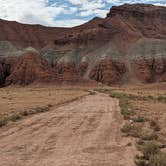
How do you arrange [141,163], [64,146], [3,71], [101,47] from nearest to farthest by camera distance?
[141,163] < [64,146] < [3,71] < [101,47]

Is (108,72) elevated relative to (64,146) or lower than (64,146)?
lower

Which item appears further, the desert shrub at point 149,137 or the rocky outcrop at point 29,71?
the rocky outcrop at point 29,71

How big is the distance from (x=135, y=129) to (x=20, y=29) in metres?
137

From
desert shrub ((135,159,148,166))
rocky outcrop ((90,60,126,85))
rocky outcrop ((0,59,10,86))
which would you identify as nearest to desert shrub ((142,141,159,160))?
desert shrub ((135,159,148,166))

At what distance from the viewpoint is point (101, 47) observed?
13125 cm

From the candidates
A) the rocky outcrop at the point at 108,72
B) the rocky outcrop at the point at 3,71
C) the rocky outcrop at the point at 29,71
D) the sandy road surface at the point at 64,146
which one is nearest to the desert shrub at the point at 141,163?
the sandy road surface at the point at 64,146

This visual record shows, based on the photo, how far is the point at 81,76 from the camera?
124438 mm

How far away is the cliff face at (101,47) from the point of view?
120m

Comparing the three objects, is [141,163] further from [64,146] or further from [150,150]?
[64,146]

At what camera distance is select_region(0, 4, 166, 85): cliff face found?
395 ft

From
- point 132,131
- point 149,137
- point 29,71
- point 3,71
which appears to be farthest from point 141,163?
point 3,71

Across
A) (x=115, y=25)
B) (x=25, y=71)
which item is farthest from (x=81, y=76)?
(x=115, y=25)

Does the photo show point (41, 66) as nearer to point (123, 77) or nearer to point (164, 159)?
point (123, 77)

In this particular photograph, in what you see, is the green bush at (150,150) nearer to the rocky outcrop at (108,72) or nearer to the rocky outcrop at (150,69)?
the rocky outcrop at (108,72)
